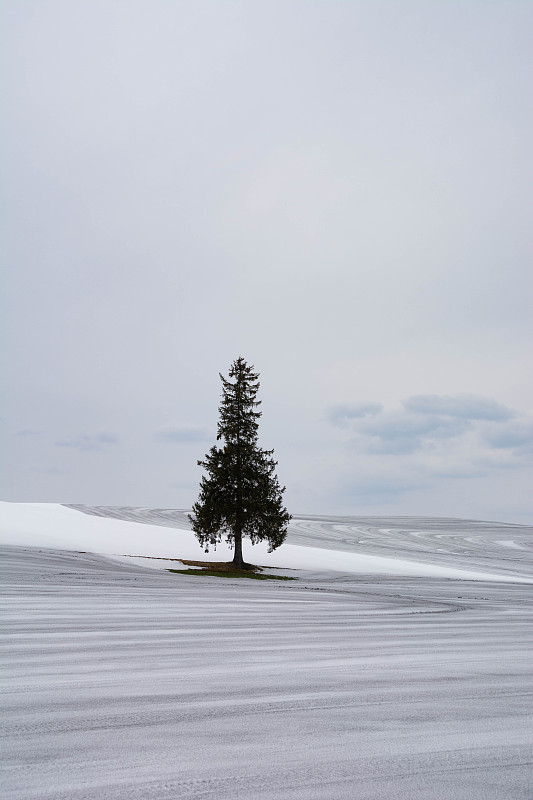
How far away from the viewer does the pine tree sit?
36.5 meters

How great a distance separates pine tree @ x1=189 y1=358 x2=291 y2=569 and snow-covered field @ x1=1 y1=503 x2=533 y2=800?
16386mm

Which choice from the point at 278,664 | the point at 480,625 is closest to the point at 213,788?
the point at 278,664

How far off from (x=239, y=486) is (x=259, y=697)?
29784 mm

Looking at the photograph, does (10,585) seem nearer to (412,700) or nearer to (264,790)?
(412,700)

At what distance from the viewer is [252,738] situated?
574 cm

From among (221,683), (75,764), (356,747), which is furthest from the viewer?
(221,683)

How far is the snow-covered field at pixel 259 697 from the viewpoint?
4.92 m

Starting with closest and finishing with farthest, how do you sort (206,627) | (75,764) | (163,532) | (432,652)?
(75,764), (432,652), (206,627), (163,532)

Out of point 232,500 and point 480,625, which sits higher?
point 232,500

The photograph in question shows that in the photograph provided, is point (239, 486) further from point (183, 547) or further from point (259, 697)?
point (259, 697)

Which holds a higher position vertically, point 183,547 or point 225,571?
point 183,547

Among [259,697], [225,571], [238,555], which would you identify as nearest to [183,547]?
[238,555]

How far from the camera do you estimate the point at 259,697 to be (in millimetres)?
7160

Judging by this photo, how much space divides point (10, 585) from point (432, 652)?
43.6ft
